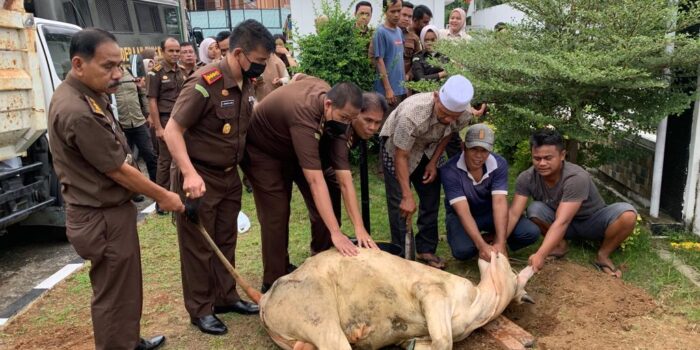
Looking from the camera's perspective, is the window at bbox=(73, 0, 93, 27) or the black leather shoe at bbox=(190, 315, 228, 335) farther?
the window at bbox=(73, 0, 93, 27)

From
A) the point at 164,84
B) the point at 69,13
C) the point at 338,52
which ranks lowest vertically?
the point at 164,84

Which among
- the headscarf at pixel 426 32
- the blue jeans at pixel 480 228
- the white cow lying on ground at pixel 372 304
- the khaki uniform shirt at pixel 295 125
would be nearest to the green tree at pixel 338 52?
the headscarf at pixel 426 32

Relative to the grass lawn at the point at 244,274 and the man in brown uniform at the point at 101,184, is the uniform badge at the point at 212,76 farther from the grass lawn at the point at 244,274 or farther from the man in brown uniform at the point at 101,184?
the grass lawn at the point at 244,274

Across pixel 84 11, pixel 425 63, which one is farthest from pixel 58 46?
pixel 84 11

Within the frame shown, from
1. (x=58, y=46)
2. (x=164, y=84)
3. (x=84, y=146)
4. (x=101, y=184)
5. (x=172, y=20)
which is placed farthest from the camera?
(x=172, y=20)

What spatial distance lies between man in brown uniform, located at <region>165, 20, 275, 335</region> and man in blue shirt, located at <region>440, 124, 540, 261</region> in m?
1.59

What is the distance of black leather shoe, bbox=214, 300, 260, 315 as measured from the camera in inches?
150

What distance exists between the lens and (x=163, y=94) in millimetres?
6035

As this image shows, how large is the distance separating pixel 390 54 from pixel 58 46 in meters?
3.64

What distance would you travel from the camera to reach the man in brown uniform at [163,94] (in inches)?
235

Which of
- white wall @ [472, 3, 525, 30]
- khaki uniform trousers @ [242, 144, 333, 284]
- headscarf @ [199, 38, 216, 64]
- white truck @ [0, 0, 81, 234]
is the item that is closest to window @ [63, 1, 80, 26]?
headscarf @ [199, 38, 216, 64]

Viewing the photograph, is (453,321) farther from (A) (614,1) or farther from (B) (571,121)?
(A) (614,1)

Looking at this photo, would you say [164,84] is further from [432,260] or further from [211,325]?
[432,260]

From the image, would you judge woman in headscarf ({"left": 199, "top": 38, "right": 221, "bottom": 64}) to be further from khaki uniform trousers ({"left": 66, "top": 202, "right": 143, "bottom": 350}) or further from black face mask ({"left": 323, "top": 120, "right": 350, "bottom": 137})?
khaki uniform trousers ({"left": 66, "top": 202, "right": 143, "bottom": 350})
